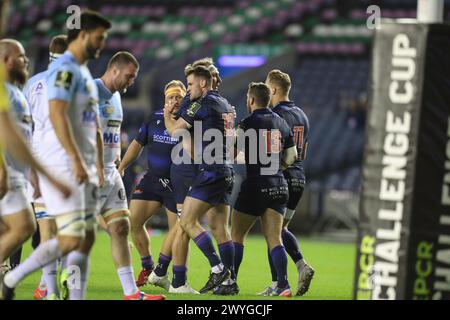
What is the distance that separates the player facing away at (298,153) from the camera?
398 inches

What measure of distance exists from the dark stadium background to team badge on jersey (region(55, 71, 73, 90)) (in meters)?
16.8

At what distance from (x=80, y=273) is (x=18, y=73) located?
164 cm

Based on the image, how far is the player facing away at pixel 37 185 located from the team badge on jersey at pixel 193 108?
1.30 m

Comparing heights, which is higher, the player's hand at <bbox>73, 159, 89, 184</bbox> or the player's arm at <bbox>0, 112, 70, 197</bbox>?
the player's arm at <bbox>0, 112, 70, 197</bbox>

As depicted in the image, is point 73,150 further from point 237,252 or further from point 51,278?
point 237,252

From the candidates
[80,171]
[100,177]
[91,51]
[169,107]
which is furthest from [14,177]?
[169,107]

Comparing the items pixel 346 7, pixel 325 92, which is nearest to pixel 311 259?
pixel 325 92

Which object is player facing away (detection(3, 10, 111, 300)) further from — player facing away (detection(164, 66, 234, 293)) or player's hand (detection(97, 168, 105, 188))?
player facing away (detection(164, 66, 234, 293))

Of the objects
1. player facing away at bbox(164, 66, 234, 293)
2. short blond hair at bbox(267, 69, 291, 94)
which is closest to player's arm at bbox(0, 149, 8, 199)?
player facing away at bbox(164, 66, 234, 293)

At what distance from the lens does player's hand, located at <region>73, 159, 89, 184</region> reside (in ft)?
21.9

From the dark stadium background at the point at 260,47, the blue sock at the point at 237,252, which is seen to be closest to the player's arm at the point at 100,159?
the blue sock at the point at 237,252

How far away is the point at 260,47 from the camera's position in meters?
31.8

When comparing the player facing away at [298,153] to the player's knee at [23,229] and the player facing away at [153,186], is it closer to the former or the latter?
the player facing away at [153,186]

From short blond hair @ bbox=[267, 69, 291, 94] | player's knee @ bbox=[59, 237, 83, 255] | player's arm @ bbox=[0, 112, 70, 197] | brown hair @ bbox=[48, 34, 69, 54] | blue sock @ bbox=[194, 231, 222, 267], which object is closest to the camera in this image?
player's arm @ bbox=[0, 112, 70, 197]
